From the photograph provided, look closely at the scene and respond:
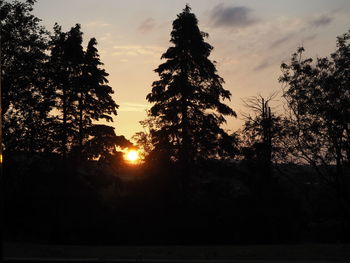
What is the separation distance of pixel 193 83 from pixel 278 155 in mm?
8267

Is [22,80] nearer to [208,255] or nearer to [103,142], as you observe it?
[103,142]

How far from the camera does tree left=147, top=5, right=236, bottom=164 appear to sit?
1270 inches

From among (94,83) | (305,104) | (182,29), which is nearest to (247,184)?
(305,104)

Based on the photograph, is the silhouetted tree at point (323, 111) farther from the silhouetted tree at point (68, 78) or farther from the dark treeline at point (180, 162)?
the silhouetted tree at point (68, 78)

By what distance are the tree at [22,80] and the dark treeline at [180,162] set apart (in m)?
0.07

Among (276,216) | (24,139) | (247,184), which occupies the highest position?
(24,139)

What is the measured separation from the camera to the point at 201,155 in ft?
106

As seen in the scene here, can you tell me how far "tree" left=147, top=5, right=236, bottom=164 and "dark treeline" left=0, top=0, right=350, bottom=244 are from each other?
0.27ft

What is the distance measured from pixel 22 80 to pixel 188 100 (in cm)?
1192

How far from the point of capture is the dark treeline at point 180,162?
1151 inches

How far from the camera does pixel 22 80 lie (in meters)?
30.2

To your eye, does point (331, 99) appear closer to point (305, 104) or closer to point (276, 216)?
point (305, 104)

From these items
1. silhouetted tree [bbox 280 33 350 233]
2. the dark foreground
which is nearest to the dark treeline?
silhouetted tree [bbox 280 33 350 233]

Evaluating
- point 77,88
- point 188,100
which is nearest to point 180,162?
point 188,100
